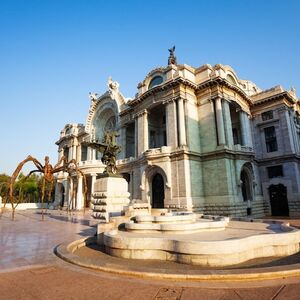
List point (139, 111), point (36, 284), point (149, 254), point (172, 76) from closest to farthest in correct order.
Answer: point (36, 284)
point (149, 254)
point (172, 76)
point (139, 111)

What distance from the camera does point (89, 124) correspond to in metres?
41.4

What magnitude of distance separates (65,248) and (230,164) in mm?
20746

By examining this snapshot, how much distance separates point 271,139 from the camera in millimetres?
30438

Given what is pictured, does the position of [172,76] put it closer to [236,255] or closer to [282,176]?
[282,176]

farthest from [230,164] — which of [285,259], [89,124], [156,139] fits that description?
[89,124]

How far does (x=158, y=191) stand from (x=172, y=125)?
8083 mm

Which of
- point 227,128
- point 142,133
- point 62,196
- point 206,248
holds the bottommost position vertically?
point 206,248

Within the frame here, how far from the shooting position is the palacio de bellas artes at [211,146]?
2395cm

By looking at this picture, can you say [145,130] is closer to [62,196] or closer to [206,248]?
[206,248]

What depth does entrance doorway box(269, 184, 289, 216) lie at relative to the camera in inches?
1086

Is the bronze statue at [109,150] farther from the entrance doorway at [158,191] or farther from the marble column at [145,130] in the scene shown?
the marble column at [145,130]

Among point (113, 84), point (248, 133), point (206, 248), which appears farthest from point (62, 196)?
point (206, 248)

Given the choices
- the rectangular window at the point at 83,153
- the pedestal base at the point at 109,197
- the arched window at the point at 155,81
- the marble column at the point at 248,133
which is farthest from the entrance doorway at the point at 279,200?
the rectangular window at the point at 83,153

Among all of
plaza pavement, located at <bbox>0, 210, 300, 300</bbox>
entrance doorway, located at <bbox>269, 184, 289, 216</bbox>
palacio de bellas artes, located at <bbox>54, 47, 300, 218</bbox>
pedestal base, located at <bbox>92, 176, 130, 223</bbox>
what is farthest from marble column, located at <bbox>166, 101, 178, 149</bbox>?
plaza pavement, located at <bbox>0, 210, 300, 300</bbox>
